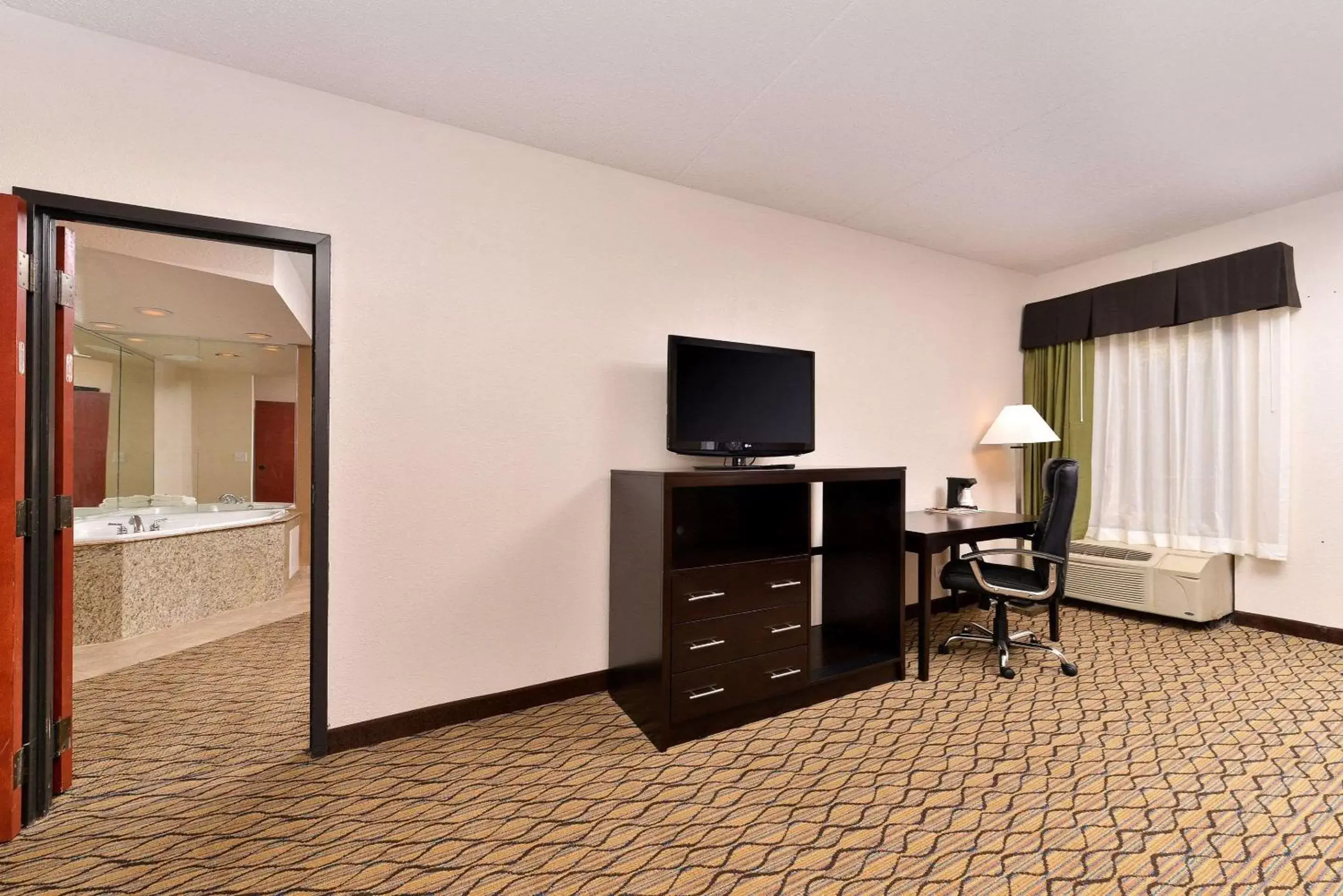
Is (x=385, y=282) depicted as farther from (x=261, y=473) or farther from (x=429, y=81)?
(x=261, y=473)

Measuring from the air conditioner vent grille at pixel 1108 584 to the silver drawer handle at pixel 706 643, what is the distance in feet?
10.3

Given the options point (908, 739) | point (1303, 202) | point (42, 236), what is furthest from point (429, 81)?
point (1303, 202)

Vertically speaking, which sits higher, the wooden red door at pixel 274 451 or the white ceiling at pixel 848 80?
the white ceiling at pixel 848 80

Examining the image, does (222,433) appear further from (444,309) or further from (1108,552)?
(1108,552)

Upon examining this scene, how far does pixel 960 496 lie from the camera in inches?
152

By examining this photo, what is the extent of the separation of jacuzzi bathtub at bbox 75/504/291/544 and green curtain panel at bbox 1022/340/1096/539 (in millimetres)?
6050

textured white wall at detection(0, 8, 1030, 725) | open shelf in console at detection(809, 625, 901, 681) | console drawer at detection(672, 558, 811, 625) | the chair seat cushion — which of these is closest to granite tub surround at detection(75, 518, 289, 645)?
textured white wall at detection(0, 8, 1030, 725)

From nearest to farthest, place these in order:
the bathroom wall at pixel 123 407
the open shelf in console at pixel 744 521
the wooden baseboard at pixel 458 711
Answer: the wooden baseboard at pixel 458 711
the open shelf in console at pixel 744 521
the bathroom wall at pixel 123 407

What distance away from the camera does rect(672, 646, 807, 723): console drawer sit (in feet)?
7.54

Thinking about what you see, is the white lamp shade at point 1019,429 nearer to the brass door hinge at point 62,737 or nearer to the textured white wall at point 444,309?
the textured white wall at point 444,309

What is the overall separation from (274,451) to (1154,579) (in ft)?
27.2

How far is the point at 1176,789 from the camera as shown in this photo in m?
1.93

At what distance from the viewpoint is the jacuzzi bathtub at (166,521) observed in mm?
3768

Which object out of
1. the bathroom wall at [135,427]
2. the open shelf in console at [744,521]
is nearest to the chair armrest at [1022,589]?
the open shelf in console at [744,521]
